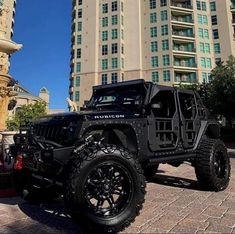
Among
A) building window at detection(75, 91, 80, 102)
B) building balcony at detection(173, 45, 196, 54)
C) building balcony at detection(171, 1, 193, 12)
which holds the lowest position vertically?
building window at detection(75, 91, 80, 102)

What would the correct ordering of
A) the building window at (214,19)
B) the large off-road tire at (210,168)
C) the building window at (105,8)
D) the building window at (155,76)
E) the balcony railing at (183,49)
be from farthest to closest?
the building window at (105,8) < the building window at (214,19) < the balcony railing at (183,49) < the building window at (155,76) < the large off-road tire at (210,168)

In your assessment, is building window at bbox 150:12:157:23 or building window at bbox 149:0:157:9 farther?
building window at bbox 149:0:157:9

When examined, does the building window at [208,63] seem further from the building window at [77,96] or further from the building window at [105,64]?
the building window at [77,96]

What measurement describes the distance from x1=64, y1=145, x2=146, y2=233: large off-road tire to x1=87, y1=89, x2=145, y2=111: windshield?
148 cm

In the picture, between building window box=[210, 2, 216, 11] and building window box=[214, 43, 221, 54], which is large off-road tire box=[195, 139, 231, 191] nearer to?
building window box=[214, 43, 221, 54]

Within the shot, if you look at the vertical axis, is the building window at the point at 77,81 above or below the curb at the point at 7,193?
above

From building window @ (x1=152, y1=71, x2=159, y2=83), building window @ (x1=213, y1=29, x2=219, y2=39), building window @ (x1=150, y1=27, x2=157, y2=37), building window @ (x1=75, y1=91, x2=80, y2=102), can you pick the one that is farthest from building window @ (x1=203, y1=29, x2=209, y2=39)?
building window @ (x1=75, y1=91, x2=80, y2=102)

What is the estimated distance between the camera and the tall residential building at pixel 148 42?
52344mm

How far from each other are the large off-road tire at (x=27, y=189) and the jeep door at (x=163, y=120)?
2.33 metres

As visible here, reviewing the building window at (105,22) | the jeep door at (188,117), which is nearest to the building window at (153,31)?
the building window at (105,22)

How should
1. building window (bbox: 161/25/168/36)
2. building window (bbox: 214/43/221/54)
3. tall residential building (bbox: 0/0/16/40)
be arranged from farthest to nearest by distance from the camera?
1. tall residential building (bbox: 0/0/16/40)
2. building window (bbox: 214/43/221/54)
3. building window (bbox: 161/25/168/36)

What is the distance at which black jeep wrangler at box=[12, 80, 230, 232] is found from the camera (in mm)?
3742

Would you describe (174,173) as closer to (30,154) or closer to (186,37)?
(30,154)

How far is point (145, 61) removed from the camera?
Result: 53688 millimetres
